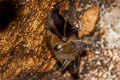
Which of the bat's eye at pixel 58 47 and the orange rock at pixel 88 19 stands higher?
the orange rock at pixel 88 19

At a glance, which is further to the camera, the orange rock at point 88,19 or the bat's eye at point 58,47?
the orange rock at point 88,19

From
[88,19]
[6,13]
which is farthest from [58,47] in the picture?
[6,13]

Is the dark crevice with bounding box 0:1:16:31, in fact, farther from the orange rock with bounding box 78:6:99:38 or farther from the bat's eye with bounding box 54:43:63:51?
the orange rock with bounding box 78:6:99:38

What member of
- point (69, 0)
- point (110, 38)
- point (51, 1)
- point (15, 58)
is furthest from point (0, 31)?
point (110, 38)

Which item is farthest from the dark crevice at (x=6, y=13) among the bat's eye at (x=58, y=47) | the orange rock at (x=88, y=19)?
the orange rock at (x=88, y=19)

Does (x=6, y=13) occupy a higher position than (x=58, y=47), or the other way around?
(x=6, y=13)

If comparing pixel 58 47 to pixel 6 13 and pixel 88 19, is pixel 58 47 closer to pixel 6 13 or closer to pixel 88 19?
pixel 88 19

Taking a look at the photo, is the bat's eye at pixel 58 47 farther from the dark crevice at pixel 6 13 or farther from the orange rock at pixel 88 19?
the dark crevice at pixel 6 13

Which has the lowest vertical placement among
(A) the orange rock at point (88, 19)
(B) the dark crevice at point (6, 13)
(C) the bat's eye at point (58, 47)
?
(C) the bat's eye at point (58, 47)

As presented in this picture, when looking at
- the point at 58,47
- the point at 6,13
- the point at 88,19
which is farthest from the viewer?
the point at 88,19
